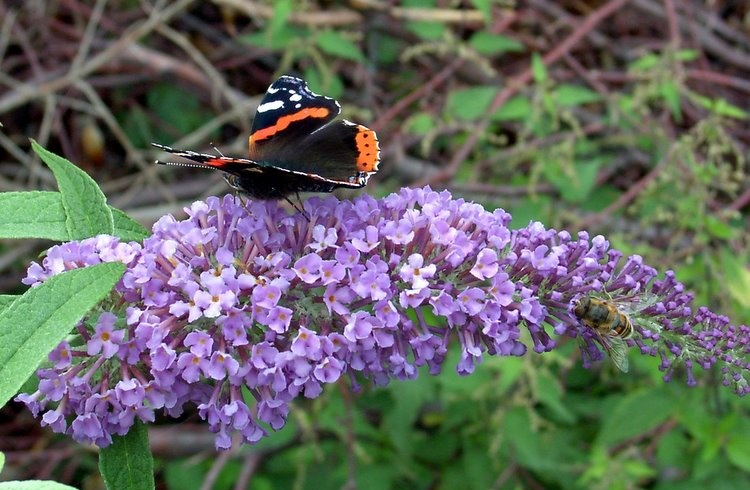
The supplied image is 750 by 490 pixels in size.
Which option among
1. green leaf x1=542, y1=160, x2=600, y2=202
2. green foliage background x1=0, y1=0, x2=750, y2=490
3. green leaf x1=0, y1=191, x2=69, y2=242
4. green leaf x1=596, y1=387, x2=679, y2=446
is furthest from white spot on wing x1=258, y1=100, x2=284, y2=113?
green leaf x1=542, y1=160, x2=600, y2=202

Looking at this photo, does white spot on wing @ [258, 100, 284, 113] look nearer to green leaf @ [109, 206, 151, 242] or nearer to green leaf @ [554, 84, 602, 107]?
green leaf @ [109, 206, 151, 242]

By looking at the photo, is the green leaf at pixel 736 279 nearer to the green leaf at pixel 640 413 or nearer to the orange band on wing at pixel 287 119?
the green leaf at pixel 640 413

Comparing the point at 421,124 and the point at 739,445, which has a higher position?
the point at 421,124

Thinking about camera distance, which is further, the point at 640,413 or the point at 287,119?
the point at 640,413

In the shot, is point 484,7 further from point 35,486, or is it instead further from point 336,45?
point 35,486

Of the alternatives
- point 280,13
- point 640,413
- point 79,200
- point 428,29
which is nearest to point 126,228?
point 79,200

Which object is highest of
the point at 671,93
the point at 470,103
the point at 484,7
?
the point at 484,7

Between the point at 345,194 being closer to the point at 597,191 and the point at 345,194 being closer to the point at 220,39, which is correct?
the point at 597,191

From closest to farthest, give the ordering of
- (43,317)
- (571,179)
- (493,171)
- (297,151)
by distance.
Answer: (43,317) → (297,151) → (571,179) → (493,171)

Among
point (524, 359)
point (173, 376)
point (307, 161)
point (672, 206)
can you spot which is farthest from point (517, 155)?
point (173, 376)
